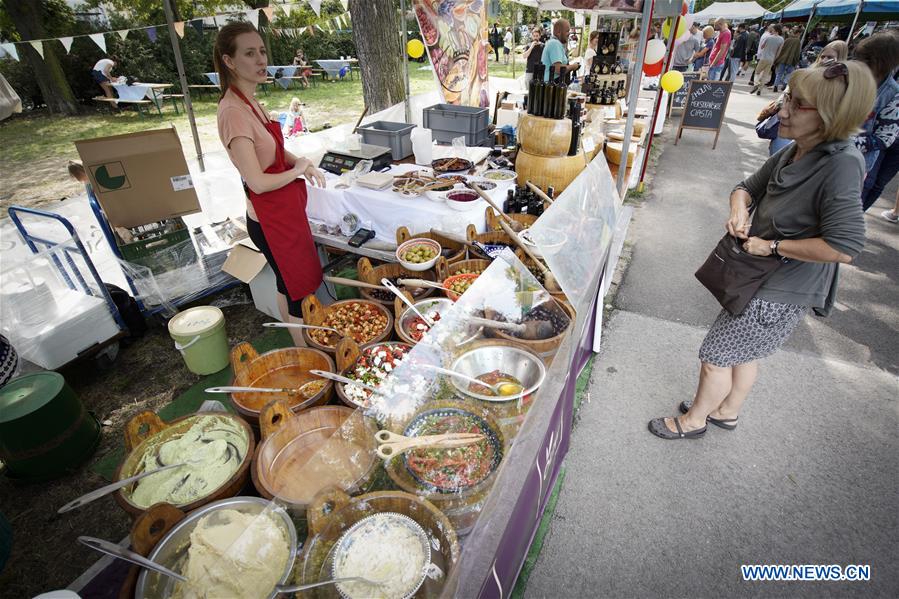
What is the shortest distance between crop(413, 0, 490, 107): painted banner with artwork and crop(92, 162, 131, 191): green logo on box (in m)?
3.76

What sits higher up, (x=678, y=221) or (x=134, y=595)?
(x=134, y=595)

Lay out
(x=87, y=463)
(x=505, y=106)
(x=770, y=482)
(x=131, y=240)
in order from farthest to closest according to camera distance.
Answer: (x=505, y=106), (x=131, y=240), (x=87, y=463), (x=770, y=482)

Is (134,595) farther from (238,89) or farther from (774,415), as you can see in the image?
(774,415)

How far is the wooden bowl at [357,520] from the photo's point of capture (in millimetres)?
1127

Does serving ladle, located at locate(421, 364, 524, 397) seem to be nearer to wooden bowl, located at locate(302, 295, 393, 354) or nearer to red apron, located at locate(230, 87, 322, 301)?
wooden bowl, located at locate(302, 295, 393, 354)

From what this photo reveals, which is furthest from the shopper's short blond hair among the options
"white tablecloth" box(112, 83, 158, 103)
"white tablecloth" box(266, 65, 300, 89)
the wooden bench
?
"white tablecloth" box(266, 65, 300, 89)

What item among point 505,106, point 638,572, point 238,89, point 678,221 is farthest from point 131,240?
point 678,221

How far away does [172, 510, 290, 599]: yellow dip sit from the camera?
1.06m

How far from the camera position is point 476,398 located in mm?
1635

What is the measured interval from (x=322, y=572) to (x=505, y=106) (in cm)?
698

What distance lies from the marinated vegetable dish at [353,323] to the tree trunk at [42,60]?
1407 centimetres

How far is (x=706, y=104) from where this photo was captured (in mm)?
8367

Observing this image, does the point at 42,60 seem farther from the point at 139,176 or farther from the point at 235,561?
the point at 235,561

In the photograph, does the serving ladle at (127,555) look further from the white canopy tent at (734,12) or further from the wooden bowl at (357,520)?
the white canopy tent at (734,12)
